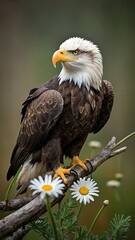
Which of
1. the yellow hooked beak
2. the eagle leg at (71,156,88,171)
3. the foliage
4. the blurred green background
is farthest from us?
the blurred green background

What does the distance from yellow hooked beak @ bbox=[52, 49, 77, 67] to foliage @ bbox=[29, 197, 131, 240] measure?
36 centimetres

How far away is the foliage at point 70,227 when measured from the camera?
3.71ft

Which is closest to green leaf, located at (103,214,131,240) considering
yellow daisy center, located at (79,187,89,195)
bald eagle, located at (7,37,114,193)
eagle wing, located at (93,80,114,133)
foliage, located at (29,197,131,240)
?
foliage, located at (29,197,131,240)

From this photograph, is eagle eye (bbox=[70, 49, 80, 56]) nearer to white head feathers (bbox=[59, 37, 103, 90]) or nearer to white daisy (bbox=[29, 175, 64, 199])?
white head feathers (bbox=[59, 37, 103, 90])

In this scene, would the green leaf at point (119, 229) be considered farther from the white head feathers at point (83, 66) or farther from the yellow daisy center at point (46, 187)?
the white head feathers at point (83, 66)

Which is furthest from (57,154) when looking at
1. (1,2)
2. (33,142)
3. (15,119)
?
(1,2)

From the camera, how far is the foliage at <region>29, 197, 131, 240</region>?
113 cm

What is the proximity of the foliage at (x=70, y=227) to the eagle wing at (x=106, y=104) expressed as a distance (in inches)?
17.4

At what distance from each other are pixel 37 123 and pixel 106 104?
0.25m

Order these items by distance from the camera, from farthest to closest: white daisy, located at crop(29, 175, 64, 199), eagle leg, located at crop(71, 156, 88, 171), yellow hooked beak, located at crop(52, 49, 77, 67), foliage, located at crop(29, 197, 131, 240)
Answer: eagle leg, located at crop(71, 156, 88, 171), yellow hooked beak, located at crop(52, 49, 77, 67), foliage, located at crop(29, 197, 131, 240), white daisy, located at crop(29, 175, 64, 199)

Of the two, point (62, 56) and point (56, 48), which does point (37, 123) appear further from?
point (56, 48)

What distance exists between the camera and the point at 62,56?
4.27 feet

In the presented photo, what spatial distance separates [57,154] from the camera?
140cm

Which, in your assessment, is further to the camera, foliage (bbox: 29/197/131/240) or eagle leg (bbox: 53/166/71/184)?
eagle leg (bbox: 53/166/71/184)
